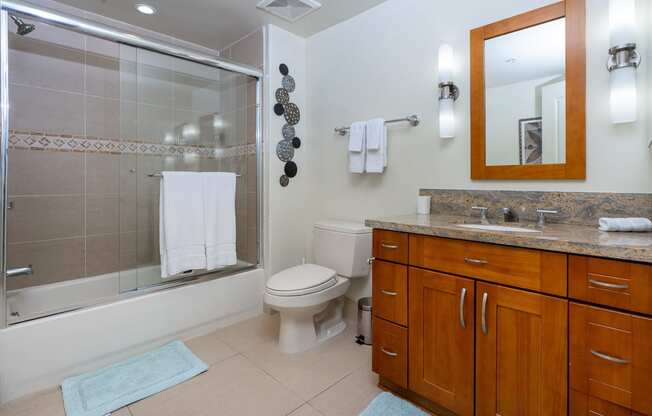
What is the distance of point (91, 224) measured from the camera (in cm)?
235

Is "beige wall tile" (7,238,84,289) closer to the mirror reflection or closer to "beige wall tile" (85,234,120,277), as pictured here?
"beige wall tile" (85,234,120,277)

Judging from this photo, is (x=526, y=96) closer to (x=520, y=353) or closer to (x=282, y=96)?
(x=520, y=353)

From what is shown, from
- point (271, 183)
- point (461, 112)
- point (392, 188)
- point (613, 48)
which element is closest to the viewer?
point (613, 48)

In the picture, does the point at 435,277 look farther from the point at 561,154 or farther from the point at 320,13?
the point at 320,13

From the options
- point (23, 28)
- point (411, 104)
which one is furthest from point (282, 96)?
point (23, 28)

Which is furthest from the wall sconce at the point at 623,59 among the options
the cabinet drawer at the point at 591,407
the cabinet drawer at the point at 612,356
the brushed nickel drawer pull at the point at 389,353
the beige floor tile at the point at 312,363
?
the beige floor tile at the point at 312,363

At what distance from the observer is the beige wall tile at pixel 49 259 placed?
2051 mm

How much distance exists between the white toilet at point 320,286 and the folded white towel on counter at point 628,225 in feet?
3.98

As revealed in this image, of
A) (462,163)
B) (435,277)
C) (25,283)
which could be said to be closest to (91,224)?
(25,283)

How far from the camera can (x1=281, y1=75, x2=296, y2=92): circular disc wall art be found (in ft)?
8.68

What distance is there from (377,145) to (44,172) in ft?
7.36

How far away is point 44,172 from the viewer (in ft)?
7.11

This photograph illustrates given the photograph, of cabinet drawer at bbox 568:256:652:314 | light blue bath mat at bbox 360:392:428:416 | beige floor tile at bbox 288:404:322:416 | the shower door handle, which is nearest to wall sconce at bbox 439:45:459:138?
cabinet drawer at bbox 568:256:652:314

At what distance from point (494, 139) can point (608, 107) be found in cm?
47
